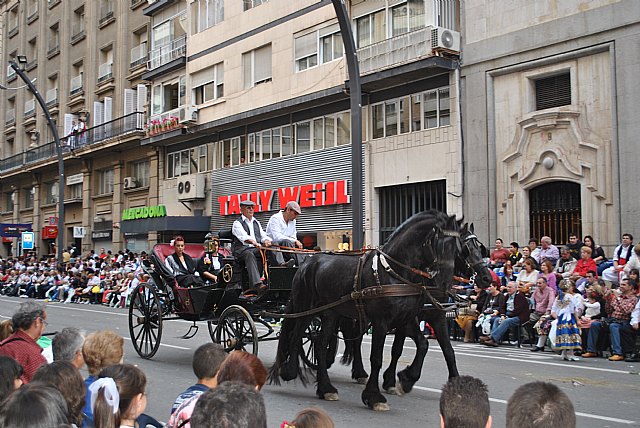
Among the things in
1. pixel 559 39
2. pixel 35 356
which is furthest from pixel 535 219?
pixel 35 356

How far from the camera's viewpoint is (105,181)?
133 feet

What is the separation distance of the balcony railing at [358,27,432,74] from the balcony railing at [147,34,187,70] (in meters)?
12.7

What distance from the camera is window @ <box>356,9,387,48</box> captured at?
76.2ft

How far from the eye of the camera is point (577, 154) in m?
18.2

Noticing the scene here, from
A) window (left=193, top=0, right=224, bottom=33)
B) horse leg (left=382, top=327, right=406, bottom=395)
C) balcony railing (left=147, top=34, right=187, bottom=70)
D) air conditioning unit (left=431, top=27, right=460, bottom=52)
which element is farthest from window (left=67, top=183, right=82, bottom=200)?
horse leg (left=382, top=327, right=406, bottom=395)

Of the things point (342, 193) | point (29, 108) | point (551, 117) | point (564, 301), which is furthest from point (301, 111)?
point (29, 108)

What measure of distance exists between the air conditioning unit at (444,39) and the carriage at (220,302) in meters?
11.1

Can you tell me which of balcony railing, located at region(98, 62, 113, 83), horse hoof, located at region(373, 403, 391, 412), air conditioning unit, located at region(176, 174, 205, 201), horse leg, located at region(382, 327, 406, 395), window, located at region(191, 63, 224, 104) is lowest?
horse hoof, located at region(373, 403, 391, 412)

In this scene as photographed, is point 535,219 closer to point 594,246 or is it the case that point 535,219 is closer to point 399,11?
point 594,246

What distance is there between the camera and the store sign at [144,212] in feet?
112

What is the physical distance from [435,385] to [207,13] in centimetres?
2555

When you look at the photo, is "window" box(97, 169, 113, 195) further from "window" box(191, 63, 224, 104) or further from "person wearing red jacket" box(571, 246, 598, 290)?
"person wearing red jacket" box(571, 246, 598, 290)

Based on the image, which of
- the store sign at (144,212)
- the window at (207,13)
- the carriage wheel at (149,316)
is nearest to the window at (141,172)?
the store sign at (144,212)

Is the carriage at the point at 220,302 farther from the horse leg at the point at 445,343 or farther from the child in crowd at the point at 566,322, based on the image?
the child in crowd at the point at 566,322
